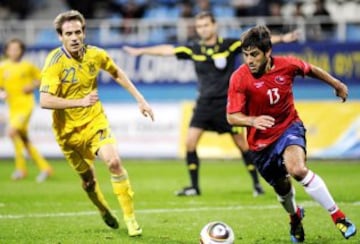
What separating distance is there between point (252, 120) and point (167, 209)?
3.83 metres

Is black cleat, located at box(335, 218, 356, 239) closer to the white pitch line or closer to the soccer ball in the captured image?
the soccer ball

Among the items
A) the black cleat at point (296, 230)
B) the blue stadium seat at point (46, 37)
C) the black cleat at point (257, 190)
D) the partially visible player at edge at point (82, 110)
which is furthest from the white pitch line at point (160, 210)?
the blue stadium seat at point (46, 37)

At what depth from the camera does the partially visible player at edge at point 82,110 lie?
9438mm

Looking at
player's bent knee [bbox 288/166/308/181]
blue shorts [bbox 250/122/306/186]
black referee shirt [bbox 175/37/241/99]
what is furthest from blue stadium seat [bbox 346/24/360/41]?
player's bent knee [bbox 288/166/308/181]

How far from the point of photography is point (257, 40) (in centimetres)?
860

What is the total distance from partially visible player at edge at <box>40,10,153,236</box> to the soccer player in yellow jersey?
21.7 feet

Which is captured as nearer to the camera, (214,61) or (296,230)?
(296,230)

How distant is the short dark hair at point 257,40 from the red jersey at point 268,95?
283 mm

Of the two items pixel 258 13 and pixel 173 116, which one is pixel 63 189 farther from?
pixel 258 13

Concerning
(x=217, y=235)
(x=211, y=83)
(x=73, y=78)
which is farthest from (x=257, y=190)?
(x=217, y=235)

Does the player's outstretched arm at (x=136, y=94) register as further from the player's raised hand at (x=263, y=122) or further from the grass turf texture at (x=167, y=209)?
the player's raised hand at (x=263, y=122)

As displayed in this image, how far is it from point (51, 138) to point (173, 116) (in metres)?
2.99

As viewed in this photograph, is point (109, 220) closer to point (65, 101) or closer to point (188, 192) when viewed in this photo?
point (65, 101)

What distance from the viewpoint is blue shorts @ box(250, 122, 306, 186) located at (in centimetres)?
868
